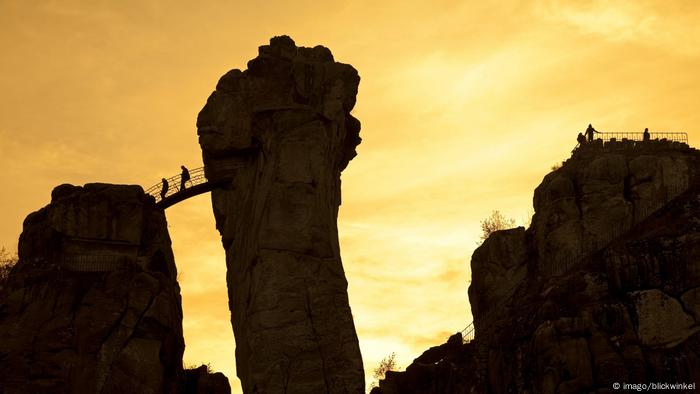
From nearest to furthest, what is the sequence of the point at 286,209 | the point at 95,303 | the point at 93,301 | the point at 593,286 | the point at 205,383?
the point at 95,303
the point at 93,301
the point at 205,383
the point at 286,209
the point at 593,286

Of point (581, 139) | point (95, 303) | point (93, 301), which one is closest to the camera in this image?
point (95, 303)

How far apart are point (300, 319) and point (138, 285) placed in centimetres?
1054

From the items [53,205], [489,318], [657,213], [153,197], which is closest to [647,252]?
[657,213]

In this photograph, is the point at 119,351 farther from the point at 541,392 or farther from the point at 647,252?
the point at 647,252

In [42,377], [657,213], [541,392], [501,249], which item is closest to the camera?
[42,377]

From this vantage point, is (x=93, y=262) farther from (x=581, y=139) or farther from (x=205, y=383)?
(x=581, y=139)

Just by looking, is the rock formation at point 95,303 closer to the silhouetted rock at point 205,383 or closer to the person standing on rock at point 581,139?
the silhouetted rock at point 205,383

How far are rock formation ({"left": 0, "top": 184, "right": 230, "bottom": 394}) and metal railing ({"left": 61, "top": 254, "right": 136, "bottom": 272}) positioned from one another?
63 millimetres

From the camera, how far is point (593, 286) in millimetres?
95938

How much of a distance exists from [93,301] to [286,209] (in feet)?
43.1

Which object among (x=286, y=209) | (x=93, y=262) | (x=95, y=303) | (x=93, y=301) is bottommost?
(x=95, y=303)

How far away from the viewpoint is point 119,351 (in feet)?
284

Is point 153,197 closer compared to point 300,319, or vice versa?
point 300,319

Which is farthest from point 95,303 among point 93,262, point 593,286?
point 593,286
